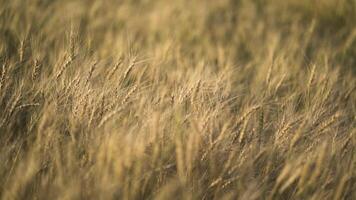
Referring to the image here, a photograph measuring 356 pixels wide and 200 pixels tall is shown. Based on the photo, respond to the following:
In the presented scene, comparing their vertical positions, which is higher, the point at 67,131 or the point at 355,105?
the point at 67,131

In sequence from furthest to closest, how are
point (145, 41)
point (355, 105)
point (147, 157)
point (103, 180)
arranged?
point (145, 41), point (355, 105), point (147, 157), point (103, 180)

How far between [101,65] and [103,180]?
0.74 meters

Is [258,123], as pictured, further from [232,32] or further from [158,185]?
[232,32]

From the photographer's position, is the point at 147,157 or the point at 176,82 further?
the point at 176,82

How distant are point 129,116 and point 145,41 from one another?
108 centimetres

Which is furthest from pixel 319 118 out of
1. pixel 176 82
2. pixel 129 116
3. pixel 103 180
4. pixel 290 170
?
pixel 103 180

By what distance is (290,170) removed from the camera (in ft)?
4.43

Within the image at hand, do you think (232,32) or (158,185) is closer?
(158,185)

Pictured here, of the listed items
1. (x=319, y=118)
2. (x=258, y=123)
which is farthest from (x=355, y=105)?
(x=258, y=123)

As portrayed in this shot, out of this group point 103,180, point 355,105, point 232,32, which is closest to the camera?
point 103,180

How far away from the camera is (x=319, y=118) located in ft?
5.33

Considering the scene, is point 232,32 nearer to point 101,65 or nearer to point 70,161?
point 101,65

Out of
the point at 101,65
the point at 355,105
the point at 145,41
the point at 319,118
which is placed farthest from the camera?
the point at 145,41

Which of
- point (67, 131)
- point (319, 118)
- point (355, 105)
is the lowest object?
point (355, 105)
